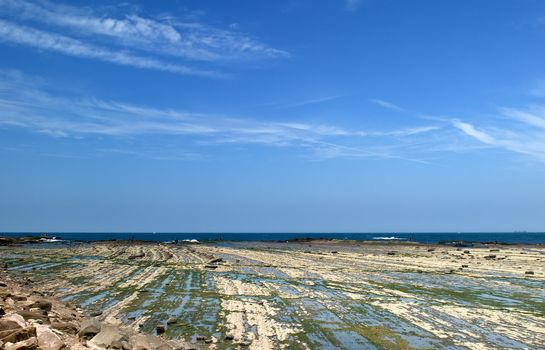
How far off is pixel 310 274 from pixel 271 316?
16710 mm

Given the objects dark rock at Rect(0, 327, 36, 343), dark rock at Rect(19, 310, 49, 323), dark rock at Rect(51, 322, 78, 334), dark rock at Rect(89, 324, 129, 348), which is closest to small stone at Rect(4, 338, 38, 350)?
dark rock at Rect(0, 327, 36, 343)

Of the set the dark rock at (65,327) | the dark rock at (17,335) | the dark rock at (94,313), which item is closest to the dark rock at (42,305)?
the dark rock at (94,313)

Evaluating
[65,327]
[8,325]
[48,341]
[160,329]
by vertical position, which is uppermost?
[8,325]

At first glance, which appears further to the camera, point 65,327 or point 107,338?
point 65,327

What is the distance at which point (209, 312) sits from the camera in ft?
58.6

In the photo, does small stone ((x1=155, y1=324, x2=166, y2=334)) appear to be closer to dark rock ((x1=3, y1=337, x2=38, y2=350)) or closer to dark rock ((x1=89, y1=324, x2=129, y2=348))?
dark rock ((x1=89, y1=324, x2=129, y2=348))

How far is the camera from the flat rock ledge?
32.4ft

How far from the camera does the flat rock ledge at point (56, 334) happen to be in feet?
Result: 32.4

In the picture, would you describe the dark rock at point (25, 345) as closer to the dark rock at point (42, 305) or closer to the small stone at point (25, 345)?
the small stone at point (25, 345)

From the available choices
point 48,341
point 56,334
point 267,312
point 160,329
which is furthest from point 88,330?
point 267,312

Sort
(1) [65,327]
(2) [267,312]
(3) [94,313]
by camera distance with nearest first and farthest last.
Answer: (1) [65,327]
(3) [94,313]
(2) [267,312]

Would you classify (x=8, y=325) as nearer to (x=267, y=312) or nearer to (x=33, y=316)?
(x=33, y=316)

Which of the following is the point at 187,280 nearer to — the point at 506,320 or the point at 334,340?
the point at 334,340

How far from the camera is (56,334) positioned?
11234 millimetres
